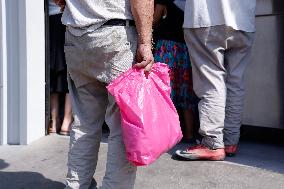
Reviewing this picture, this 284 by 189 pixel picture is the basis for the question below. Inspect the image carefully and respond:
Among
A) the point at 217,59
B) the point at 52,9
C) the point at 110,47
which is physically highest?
the point at 52,9

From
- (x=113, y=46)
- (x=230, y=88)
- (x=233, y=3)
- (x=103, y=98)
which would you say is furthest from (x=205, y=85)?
(x=113, y=46)

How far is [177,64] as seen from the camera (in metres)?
3.86

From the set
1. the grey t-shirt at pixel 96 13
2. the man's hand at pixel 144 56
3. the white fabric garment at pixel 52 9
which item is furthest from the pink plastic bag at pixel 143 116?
the white fabric garment at pixel 52 9

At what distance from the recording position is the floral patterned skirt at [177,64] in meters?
3.86

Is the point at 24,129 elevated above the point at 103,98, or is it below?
below

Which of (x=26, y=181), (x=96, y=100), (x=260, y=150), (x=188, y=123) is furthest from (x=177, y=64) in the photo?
(x=26, y=181)

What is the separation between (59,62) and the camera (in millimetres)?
4270

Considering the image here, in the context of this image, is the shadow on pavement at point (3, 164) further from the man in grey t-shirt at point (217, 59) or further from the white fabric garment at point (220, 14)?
the white fabric garment at point (220, 14)

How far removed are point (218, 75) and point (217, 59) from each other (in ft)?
0.39

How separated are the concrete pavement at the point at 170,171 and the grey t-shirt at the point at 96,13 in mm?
1187

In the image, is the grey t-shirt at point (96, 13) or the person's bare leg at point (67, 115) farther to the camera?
the person's bare leg at point (67, 115)

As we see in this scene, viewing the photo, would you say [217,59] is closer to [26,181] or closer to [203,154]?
[203,154]

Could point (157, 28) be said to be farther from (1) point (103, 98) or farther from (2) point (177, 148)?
(1) point (103, 98)

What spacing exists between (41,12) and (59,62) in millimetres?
526
